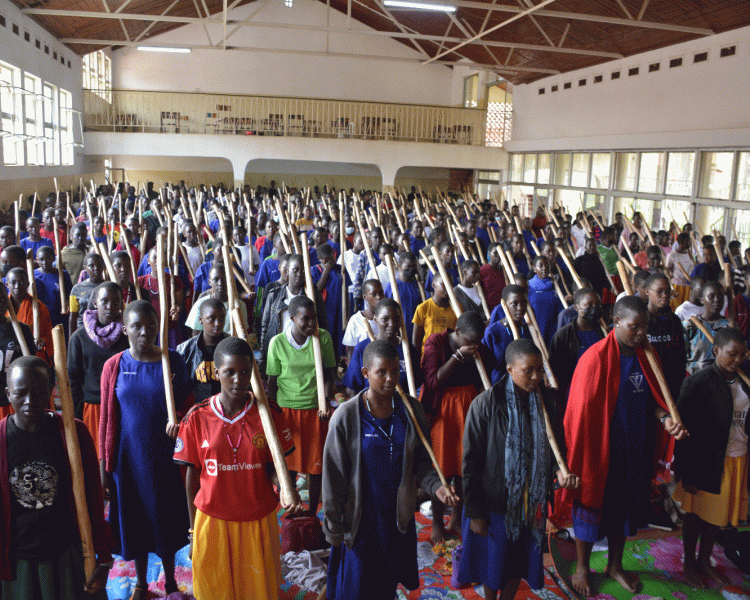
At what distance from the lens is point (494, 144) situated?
2066 cm

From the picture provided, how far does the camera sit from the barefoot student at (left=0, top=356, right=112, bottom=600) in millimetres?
2301

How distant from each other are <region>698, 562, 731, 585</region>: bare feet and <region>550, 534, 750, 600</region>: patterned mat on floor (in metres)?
0.04

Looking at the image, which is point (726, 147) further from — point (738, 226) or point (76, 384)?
point (76, 384)

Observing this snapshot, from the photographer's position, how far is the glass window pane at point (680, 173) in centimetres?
1274

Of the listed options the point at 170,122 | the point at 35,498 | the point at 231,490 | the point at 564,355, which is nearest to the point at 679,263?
the point at 564,355

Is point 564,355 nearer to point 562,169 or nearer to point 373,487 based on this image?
point 373,487

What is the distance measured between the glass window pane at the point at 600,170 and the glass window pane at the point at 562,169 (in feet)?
3.83

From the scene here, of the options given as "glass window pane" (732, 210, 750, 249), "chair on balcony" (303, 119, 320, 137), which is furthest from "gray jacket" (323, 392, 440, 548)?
"chair on balcony" (303, 119, 320, 137)

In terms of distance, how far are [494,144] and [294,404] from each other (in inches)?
718

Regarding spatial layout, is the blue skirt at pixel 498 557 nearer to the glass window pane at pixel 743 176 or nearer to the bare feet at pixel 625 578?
the bare feet at pixel 625 578

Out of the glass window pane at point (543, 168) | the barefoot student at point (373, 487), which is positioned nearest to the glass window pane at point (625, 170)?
the glass window pane at point (543, 168)

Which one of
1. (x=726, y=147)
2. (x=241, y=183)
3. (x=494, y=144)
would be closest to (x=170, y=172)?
(x=241, y=183)

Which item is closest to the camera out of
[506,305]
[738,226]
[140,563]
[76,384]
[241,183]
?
[140,563]

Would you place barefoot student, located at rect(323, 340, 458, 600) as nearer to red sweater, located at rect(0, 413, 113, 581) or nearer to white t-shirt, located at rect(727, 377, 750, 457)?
red sweater, located at rect(0, 413, 113, 581)
